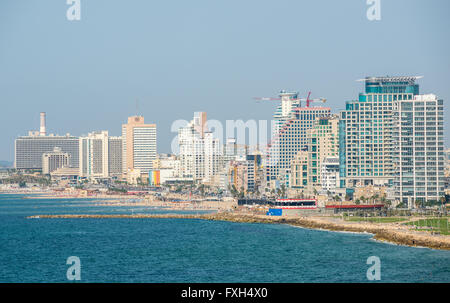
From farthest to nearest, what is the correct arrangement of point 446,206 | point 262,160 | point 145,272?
point 262,160 → point 446,206 → point 145,272

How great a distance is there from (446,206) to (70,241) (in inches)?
2121

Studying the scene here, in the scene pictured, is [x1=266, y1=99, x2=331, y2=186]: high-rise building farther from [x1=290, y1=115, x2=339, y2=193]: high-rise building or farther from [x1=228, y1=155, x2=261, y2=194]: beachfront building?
[x1=290, y1=115, x2=339, y2=193]: high-rise building

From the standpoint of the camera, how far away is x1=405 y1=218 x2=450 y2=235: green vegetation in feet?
245

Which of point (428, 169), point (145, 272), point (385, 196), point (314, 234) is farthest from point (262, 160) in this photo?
point (145, 272)

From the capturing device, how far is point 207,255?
64.4 metres

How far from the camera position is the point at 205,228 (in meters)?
93.1

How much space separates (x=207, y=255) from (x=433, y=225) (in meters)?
28.0

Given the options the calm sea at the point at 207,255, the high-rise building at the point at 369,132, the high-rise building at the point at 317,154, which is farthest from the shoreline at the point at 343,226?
the high-rise building at the point at 317,154

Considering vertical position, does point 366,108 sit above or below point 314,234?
above

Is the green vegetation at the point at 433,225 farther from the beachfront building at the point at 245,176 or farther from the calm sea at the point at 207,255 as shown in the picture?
the beachfront building at the point at 245,176

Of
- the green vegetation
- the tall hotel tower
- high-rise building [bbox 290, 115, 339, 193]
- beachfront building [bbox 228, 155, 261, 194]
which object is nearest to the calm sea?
the green vegetation

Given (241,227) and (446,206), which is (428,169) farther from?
(241,227)

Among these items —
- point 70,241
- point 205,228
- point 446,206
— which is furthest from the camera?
point 446,206

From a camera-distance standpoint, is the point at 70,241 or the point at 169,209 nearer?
the point at 70,241
